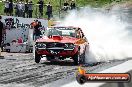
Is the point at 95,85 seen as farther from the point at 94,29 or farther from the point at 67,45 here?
the point at 94,29

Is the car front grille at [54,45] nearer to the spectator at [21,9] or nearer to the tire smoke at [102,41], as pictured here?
the tire smoke at [102,41]

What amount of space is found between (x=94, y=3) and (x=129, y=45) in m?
26.8

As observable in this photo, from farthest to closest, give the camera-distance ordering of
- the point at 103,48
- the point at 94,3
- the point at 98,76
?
1. the point at 94,3
2. the point at 103,48
3. the point at 98,76

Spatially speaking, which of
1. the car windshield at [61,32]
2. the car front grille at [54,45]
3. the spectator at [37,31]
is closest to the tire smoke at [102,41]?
the car windshield at [61,32]

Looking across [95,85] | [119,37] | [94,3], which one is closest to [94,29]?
[119,37]

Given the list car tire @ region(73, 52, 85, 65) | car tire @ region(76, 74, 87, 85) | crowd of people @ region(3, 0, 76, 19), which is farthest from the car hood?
car tire @ region(76, 74, 87, 85)

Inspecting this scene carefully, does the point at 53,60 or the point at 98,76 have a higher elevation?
the point at 98,76

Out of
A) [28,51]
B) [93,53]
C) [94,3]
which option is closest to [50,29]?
[93,53]

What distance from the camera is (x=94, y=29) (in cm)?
2447

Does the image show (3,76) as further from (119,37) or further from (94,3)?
(94,3)

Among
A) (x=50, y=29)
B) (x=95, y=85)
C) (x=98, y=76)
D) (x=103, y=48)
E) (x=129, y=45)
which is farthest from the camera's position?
(x=129, y=45)

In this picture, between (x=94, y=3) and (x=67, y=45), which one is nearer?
(x=67, y=45)

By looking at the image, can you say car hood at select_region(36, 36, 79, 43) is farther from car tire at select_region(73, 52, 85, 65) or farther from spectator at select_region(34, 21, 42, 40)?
spectator at select_region(34, 21, 42, 40)

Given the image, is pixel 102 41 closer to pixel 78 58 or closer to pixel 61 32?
pixel 61 32
